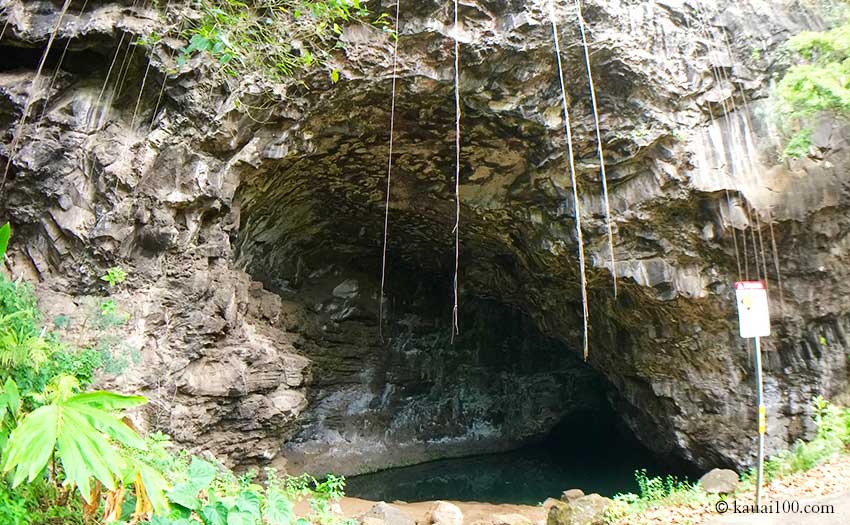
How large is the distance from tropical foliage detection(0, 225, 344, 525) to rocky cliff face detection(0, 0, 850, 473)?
2.57 metres

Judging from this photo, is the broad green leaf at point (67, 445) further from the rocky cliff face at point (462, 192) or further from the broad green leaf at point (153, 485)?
the rocky cliff face at point (462, 192)

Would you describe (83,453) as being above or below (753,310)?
below

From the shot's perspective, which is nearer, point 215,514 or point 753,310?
point 215,514

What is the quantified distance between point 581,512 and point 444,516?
2.82 m

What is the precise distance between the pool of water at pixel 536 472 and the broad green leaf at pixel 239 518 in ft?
30.1

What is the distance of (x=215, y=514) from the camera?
3.08 m

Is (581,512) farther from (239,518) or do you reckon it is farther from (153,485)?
(153,485)

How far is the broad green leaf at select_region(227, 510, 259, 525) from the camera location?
3.03 metres

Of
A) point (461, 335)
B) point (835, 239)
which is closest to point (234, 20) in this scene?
point (835, 239)

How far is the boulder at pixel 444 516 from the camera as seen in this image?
7730mm

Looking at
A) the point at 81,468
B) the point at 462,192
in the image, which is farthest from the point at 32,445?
the point at 462,192

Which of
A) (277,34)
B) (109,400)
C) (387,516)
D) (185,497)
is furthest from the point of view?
(387,516)

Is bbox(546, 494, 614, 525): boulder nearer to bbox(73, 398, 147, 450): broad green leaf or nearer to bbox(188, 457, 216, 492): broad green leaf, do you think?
bbox(188, 457, 216, 492): broad green leaf

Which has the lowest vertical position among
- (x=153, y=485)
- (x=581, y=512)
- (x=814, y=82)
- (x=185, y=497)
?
(x=581, y=512)
